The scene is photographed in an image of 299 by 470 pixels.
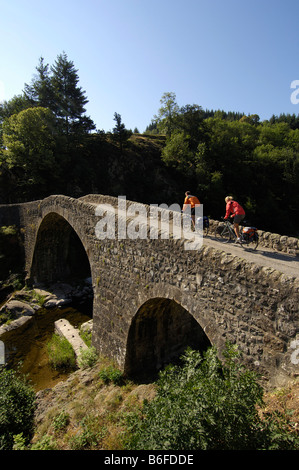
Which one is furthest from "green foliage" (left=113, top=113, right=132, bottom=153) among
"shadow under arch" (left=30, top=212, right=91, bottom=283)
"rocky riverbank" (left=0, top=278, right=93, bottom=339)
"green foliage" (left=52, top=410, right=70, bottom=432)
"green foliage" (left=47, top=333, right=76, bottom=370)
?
"green foliage" (left=52, top=410, right=70, bottom=432)

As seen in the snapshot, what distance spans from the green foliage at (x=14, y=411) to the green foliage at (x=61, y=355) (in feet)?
6.77

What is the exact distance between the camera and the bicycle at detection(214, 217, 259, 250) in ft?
25.3

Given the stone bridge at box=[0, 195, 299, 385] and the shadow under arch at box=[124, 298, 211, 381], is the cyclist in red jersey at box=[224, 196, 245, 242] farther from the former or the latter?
the shadow under arch at box=[124, 298, 211, 381]

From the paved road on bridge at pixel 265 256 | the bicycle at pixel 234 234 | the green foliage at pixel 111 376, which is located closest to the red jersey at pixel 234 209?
the bicycle at pixel 234 234

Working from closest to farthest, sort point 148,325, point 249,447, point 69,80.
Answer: point 249,447, point 148,325, point 69,80

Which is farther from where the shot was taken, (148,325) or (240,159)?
(240,159)

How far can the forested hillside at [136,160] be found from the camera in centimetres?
2645

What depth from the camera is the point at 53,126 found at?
28.6m

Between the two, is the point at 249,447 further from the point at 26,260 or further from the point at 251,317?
the point at 26,260

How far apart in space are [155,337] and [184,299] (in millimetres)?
3194
